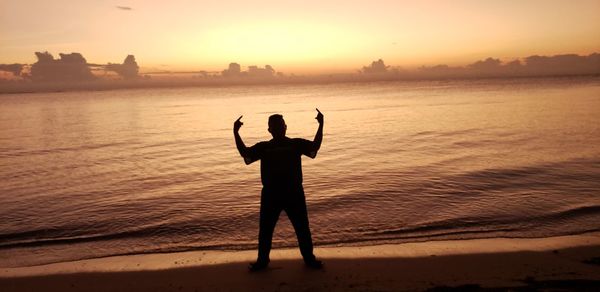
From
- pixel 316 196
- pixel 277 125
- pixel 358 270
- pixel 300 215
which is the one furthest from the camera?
pixel 316 196

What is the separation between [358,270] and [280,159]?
7.71 feet

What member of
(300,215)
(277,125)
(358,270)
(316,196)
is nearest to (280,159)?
(277,125)

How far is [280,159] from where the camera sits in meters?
6.44

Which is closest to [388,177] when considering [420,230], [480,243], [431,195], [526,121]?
[431,195]

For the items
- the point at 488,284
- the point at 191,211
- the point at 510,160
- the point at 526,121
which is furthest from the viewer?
the point at 526,121

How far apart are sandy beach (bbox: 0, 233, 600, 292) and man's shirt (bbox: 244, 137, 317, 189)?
157cm

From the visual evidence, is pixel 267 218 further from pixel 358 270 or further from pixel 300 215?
pixel 358 270

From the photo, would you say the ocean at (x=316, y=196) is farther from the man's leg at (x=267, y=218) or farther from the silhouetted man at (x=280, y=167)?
the silhouetted man at (x=280, y=167)

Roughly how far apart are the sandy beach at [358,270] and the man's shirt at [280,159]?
157 centimetres

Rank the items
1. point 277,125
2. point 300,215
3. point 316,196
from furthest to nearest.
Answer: point 316,196 < point 300,215 < point 277,125

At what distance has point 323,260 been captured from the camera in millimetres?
7531

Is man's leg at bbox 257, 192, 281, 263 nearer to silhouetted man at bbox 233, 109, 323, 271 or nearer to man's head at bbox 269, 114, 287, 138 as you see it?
silhouetted man at bbox 233, 109, 323, 271

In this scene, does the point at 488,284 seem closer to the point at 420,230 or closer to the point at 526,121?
the point at 420,230

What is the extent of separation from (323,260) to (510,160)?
47.5ft
